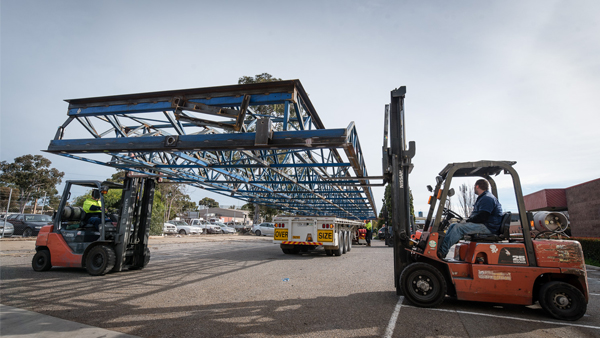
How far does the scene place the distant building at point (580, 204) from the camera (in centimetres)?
1733

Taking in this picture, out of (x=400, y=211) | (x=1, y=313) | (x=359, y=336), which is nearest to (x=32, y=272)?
(x=1, y=313)

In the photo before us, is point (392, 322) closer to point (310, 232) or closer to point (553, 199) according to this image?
point (310, 232)

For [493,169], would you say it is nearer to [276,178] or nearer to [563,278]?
[563,278]

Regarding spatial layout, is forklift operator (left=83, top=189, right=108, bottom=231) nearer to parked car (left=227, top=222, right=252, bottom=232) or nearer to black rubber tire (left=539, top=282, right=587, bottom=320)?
black rubber tire (left=539, top=282, right=587, bottom=320)

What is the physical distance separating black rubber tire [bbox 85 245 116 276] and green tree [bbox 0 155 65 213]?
44.2m

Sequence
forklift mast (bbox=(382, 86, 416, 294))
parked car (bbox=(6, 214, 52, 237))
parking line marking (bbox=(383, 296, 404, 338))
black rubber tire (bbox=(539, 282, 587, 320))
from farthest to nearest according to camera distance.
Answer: parked car (bbox=(6, 214, 52, 237)), forklift mast (bbox=(382, 86, 416, 294)), black rubber tire (bbox=(539, 282, 587, 320)), parking line marking (bbox=(383, 296, 404, 338))

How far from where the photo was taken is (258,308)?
5.01 meters

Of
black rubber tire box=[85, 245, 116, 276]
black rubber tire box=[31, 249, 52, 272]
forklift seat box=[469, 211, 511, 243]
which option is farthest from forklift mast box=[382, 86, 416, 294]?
black rubber tire box=[31, 249, 52, 272]

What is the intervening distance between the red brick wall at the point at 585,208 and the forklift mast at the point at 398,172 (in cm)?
1757

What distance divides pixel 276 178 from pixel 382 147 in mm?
7819

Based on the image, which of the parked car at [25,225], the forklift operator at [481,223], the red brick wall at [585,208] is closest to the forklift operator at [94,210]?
the forklift operator at [481,223]

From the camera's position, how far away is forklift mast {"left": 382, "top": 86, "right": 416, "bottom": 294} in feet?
19.5

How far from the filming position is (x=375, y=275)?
28.1 ft

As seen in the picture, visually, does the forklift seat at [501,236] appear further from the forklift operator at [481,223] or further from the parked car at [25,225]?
the parked car at [25,225]
